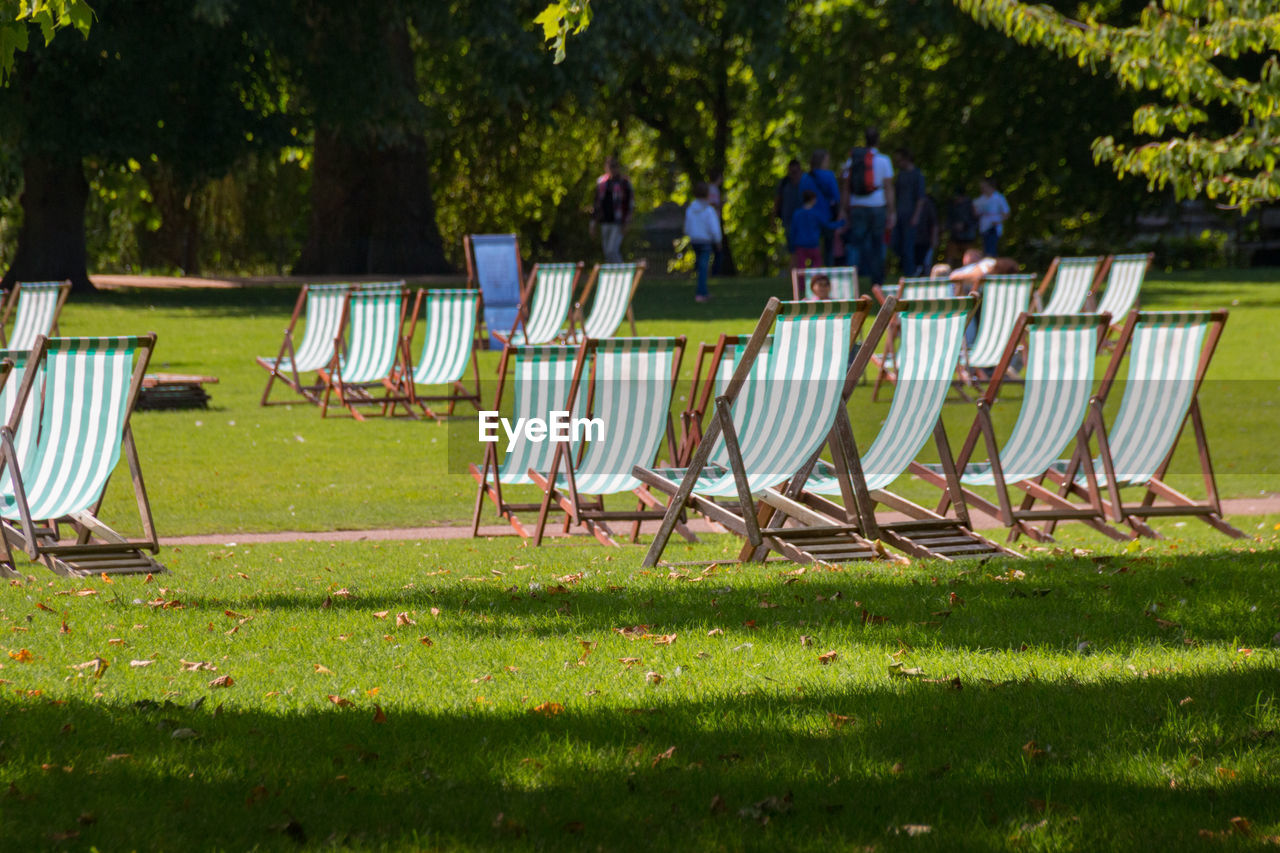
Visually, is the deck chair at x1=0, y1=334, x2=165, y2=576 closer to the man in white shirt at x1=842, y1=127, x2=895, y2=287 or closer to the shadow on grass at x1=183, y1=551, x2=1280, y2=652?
the shadow on grass at x1=183, y1=551, x2=1280, y2=652

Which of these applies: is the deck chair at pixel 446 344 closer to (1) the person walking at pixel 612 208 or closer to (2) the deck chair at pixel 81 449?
(2) the deck chair at pixel 81 449

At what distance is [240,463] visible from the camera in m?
12.6

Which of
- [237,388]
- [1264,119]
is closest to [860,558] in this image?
[1264,119]

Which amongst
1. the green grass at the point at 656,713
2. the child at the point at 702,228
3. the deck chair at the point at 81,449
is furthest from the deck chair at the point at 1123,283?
the deck chair at the point at 81,449

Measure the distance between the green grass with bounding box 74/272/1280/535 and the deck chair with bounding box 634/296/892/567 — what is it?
3.38 meters

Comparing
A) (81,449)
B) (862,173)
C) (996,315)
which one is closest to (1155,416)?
(81,449)

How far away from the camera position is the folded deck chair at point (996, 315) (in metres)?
15.7

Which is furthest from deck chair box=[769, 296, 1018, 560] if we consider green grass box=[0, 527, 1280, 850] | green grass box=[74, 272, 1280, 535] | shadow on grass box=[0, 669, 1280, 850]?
green grass box=[74, 272, 1280, 535]

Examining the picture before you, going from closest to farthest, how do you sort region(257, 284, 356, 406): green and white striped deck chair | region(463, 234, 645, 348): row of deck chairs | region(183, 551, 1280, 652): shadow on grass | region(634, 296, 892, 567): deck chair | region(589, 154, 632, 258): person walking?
region(183, 551, 1280, 652): shadow on grass
region(634, 296, 892, 567): deck chair
region(257, 284, 356, 406): green and white striped deck chair
region(463, 234, 645, 348): row of deck chairs
region(589, 154, 632, 258): person walking

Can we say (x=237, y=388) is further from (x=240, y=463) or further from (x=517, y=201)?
(x=517, y=201)

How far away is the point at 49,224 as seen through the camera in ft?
83.3

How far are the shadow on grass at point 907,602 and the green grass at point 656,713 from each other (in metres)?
0.02

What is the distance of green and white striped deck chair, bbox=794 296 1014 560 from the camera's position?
25.6 feet

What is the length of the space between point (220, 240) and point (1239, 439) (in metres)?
31.9
